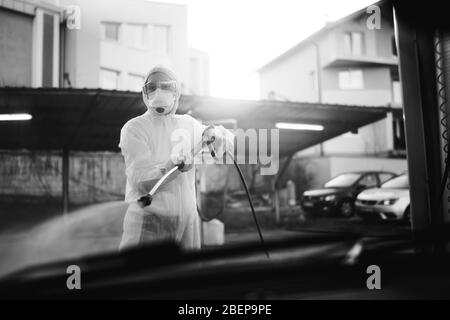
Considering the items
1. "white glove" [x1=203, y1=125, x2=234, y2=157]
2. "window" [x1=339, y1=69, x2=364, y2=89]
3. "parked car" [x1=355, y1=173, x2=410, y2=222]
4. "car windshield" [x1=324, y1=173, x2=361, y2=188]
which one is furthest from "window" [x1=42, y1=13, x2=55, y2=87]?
"window" [x1=339, y1=69, x2=364, y2=89]

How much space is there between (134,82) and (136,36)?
1.28m

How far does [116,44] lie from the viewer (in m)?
11.3

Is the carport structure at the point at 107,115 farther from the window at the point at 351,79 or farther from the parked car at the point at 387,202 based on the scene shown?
the window at the point at 351,79

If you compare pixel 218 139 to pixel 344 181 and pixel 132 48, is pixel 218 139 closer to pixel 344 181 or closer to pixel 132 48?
pixel 344 181

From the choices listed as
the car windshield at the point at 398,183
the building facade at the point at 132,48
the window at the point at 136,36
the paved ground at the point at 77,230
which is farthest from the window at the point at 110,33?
the car windshield at the point at 398,183

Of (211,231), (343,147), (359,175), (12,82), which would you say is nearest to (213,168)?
(359,175)

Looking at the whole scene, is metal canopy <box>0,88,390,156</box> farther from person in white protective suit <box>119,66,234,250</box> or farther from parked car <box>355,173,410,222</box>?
person in white protective suit <box>119,66,234,250</box>

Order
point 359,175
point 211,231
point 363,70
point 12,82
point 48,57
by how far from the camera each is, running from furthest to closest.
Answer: point 363,70 → point 359,175 → point 48,57 → point 211,231 → point 12,82

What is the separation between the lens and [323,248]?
103cm

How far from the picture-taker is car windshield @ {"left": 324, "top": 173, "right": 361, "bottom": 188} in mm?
9773

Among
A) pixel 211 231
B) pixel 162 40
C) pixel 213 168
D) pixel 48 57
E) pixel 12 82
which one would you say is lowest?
pixel 211 231

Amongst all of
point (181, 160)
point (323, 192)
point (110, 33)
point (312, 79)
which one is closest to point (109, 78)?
point (110, 33)
